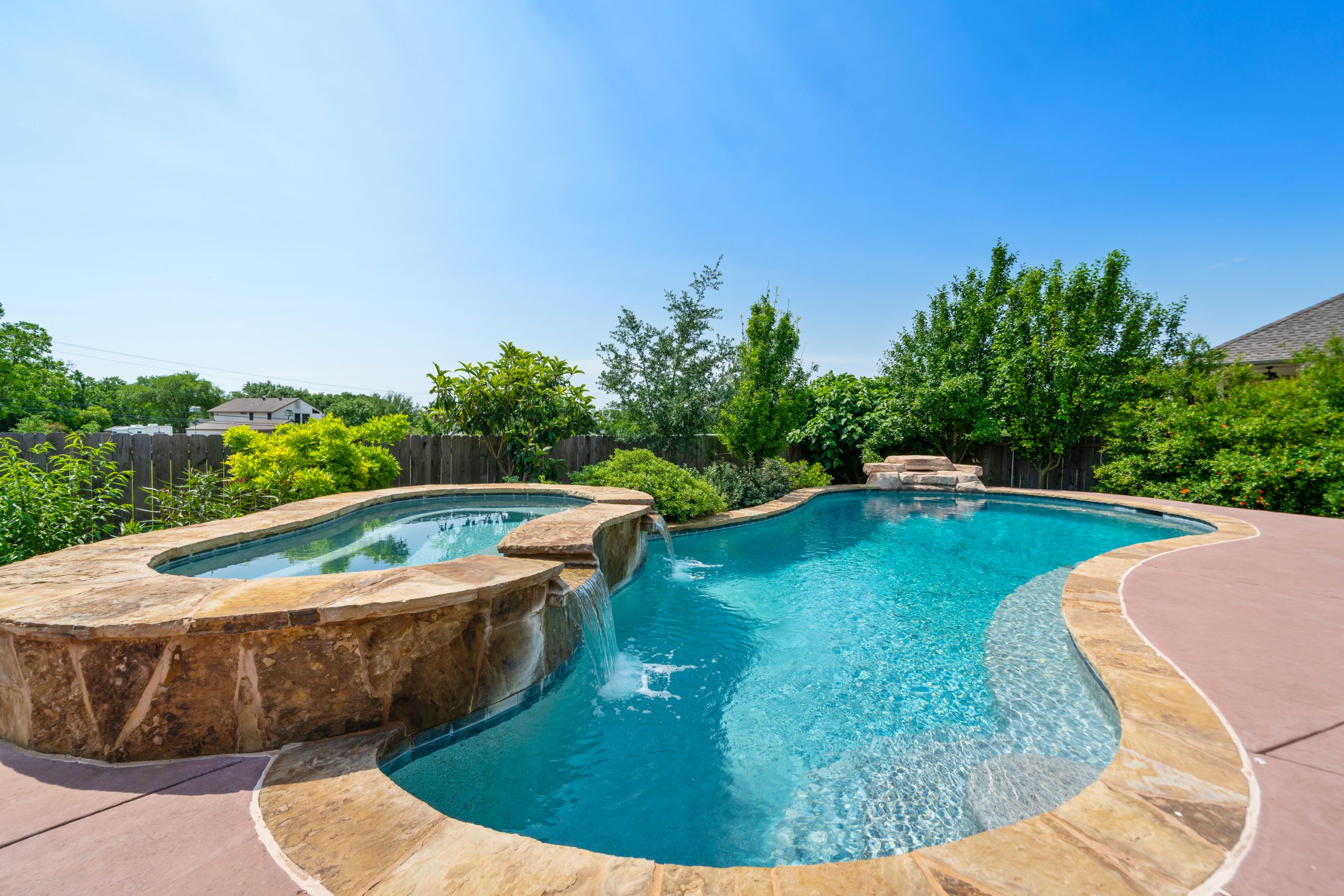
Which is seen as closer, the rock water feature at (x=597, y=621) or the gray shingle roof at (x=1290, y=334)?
the rock water feature at (x=597, y=621)

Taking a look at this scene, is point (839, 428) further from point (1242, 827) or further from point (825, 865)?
point (825, 865)

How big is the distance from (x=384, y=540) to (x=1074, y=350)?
14349 mm

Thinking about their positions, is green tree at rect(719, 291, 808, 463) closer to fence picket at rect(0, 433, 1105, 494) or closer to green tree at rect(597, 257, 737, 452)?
green tree at rect(597, 257, 737, 452)

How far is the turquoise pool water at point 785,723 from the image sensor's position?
6.42ft

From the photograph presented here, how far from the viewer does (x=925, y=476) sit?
12195mm

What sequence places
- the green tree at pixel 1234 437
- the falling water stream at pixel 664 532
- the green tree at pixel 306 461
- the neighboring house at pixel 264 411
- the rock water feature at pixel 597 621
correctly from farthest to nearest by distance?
the neighboring house at pixel 264 411
the green tree at pixel 1234 437
the falling water stream at pixel 664 532
the green tree at pixel 306 461
the rock water feature at pixel 597 621

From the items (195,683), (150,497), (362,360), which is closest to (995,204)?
(195,683)

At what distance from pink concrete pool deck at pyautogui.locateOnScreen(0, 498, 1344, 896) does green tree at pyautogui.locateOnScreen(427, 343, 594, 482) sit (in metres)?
7.52

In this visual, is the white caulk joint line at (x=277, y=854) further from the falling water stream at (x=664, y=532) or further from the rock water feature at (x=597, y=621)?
the falling water stream at (x=664, y=532)

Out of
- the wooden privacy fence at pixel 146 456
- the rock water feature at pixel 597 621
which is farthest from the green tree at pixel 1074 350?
the wooden privacy fence at pixel 146 456

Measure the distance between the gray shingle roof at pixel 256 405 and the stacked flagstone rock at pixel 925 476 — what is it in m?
62.8

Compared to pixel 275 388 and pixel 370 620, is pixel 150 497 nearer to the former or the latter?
pixel 370 620

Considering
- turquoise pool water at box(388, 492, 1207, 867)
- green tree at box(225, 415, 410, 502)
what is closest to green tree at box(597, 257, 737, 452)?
green tree at box(225, 415, 410, 502)

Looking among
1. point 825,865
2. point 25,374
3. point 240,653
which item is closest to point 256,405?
point 25,374
